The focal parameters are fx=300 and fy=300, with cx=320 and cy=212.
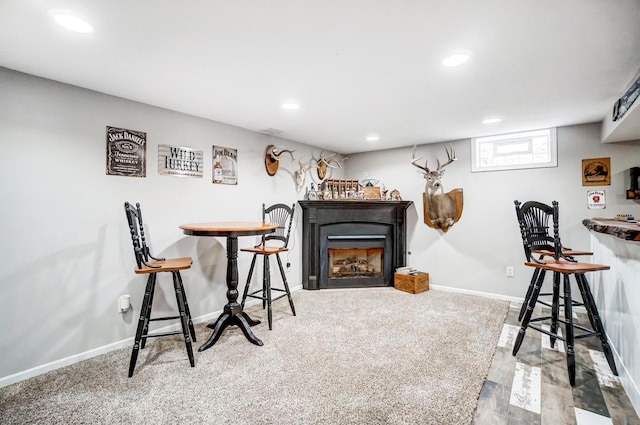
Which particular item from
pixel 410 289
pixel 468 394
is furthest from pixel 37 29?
pixel 410 289

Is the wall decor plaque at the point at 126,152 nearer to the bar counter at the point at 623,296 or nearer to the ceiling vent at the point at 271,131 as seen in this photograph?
the ceiling vent at the point at 271,131

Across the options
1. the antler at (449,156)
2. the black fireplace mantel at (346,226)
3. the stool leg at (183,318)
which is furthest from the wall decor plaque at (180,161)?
the antler at (449,156)

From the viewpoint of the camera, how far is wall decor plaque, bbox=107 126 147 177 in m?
2.56

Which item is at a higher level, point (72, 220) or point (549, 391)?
point (72, 220)

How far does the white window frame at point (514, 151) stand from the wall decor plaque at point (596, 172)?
11.4 inches

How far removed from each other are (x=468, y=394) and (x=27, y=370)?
9.98 ft

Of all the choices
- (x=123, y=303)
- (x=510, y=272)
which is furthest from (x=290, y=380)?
(x=510, y=272)

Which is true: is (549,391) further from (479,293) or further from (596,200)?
(596,200)

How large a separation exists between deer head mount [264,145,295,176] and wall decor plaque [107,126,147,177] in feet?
4.91

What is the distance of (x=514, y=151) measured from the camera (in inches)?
156

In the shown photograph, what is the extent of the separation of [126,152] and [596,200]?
4.90 meters

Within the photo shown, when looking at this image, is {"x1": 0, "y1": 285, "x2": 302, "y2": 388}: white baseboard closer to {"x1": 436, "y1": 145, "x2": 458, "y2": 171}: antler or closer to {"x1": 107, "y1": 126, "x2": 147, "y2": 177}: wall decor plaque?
{"x1": 107, "y1": 126, "x2": 147, "y2": 177}: wall decor plaque

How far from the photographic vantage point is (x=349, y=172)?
5480 millimetres

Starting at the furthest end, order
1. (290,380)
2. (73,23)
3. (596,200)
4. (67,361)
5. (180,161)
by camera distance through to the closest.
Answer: (596,200), (180,161), (67,361), (290,380), (73,23)
